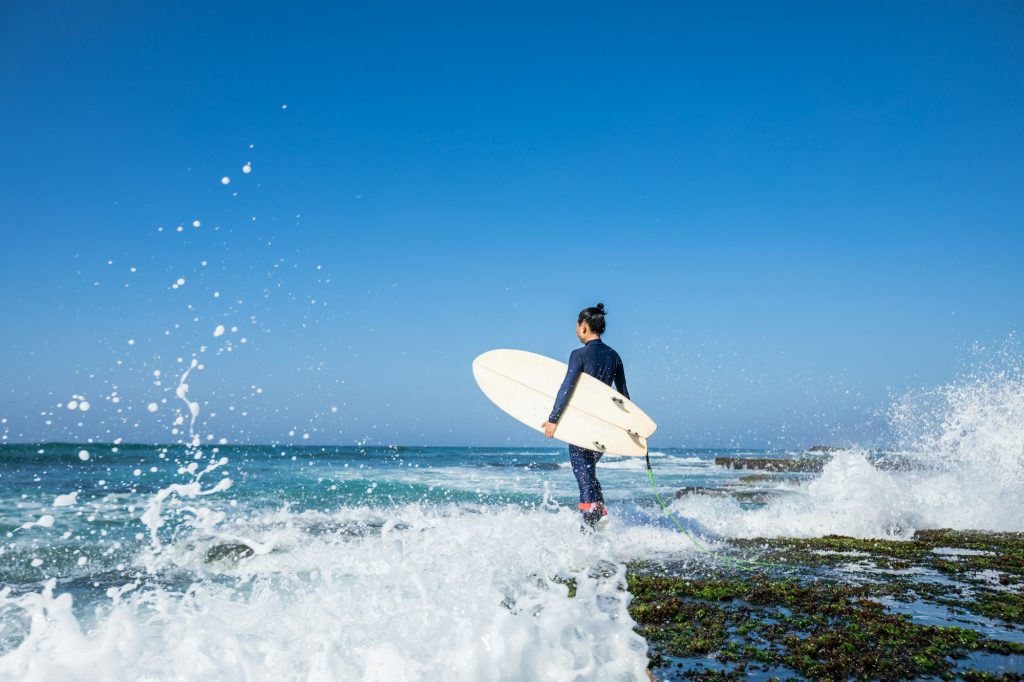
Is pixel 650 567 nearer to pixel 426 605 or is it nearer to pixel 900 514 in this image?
pixel 426 605

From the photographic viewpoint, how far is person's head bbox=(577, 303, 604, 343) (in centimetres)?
741

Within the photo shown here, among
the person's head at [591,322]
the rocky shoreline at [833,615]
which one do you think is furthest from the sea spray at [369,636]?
the person's head at [591,322]

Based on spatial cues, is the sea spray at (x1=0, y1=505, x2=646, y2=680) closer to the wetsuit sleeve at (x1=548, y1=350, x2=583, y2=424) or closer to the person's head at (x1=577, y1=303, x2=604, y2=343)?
the wetsuit sleeve at (x1=548, y1=350, x2=583, y2=424)

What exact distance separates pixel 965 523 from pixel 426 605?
10.5m

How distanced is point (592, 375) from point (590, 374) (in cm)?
3

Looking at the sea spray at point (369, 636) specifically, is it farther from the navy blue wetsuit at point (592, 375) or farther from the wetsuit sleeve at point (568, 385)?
the wetsuit sleeve at point (568, 385)

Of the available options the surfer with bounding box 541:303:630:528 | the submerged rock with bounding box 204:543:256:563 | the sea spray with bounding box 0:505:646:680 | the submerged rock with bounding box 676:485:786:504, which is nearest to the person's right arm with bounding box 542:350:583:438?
the surfer with bounding box 541:303:630:528

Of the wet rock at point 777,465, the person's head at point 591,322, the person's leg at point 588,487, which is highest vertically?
the person's head at point 591,322

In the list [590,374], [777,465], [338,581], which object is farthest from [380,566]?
[777,465]

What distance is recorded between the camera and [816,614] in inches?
186

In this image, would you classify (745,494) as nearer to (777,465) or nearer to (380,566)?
(380,566)

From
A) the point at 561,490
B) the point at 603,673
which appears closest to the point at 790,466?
the point at 561,490

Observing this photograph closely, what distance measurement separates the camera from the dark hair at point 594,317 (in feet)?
24.3

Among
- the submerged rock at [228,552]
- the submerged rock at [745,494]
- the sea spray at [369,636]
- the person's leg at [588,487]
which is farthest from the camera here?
the submerged rock at [745,494]
